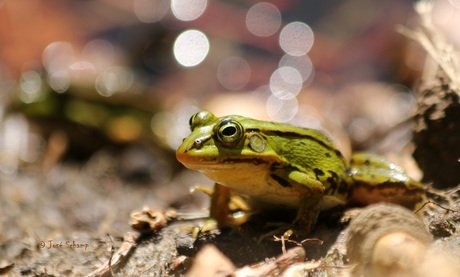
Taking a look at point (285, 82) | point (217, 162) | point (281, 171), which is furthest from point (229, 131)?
point (285, 82)

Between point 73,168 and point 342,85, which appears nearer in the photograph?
point 73,168

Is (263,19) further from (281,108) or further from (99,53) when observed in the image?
(99,53)

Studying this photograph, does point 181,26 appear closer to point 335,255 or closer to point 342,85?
point 342,85

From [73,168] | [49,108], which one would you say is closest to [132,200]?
[73,168]

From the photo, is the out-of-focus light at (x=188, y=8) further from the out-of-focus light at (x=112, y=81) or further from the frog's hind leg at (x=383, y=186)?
the frog's hind leg at (x=383, y=186)

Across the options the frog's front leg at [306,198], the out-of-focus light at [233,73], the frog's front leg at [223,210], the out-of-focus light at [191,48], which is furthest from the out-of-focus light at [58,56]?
the frog's front leg at [306,198]

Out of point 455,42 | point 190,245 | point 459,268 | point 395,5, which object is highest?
point 395,5

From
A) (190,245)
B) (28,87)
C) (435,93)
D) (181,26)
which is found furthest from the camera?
(181,26)
